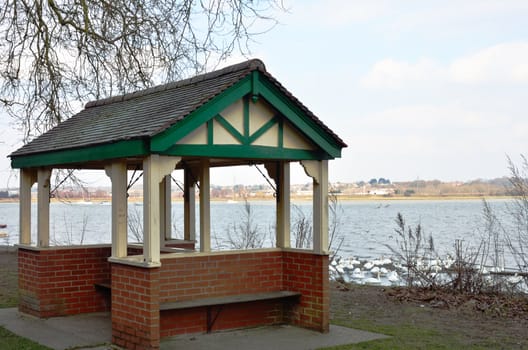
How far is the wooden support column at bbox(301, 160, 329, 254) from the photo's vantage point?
9.45 m

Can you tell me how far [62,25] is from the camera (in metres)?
10.8

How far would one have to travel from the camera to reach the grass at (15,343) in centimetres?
842

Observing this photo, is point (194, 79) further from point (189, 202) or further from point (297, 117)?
point (189, 202)

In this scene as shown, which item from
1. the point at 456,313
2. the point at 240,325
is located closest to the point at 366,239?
the point at 456,313

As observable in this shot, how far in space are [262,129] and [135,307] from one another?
8.97ft

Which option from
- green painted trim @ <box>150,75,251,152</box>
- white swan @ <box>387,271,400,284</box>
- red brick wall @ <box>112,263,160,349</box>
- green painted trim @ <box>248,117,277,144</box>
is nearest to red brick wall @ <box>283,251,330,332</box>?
green painted trim @ <box>248,117,277,144</box>

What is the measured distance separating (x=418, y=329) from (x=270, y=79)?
419 centimetres

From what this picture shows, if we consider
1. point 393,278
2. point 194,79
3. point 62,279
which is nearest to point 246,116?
point 194,79

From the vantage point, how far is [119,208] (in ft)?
28.4

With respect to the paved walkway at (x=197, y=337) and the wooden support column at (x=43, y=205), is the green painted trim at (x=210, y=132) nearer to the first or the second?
the paved walkway at (x=197, y=337)

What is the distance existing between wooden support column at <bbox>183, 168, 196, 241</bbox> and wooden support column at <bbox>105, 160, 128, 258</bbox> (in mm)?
2650

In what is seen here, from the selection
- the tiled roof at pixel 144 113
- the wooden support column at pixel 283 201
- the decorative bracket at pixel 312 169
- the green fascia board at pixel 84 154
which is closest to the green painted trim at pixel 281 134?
the tiled roof at pixel 144 113

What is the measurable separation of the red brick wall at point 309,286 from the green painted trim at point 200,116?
100 inches

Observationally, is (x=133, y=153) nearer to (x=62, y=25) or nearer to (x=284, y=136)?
(x=284, y=136)
